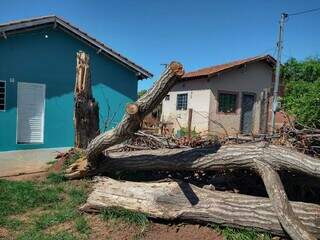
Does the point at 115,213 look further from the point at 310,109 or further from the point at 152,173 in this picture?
the point at 310,109

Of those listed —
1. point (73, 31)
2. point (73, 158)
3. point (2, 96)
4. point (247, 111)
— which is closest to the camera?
point (73, 158)

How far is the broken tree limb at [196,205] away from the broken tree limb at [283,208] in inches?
5.6

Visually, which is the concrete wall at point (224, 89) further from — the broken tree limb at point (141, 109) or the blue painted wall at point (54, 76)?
the broken tree limb at point (141, 109)

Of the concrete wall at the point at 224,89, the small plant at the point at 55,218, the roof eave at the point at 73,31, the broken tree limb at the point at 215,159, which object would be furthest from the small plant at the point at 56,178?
the concrete wall at the point at 224,89

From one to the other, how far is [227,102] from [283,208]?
674 inches

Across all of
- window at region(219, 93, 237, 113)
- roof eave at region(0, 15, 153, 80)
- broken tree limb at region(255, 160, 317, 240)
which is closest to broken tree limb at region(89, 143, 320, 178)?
broken tree limb at region(255, 160, 317, 240)

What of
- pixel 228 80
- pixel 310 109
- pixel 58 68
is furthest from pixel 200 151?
pixel 228 80

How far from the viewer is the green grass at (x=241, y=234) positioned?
15.6ft

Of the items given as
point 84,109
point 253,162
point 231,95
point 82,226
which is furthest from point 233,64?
point 82,226

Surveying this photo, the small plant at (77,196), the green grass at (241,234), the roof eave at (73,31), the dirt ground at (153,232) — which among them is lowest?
the dirt ground at (153,232)

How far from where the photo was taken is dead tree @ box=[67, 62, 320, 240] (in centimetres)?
460

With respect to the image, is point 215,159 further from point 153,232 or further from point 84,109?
point 84,109

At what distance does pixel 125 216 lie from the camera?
17.3 ft

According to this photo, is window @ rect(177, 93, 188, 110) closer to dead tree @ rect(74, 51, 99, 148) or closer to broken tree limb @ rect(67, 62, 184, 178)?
dead tree @ rect(74, 51, 99, 148)
